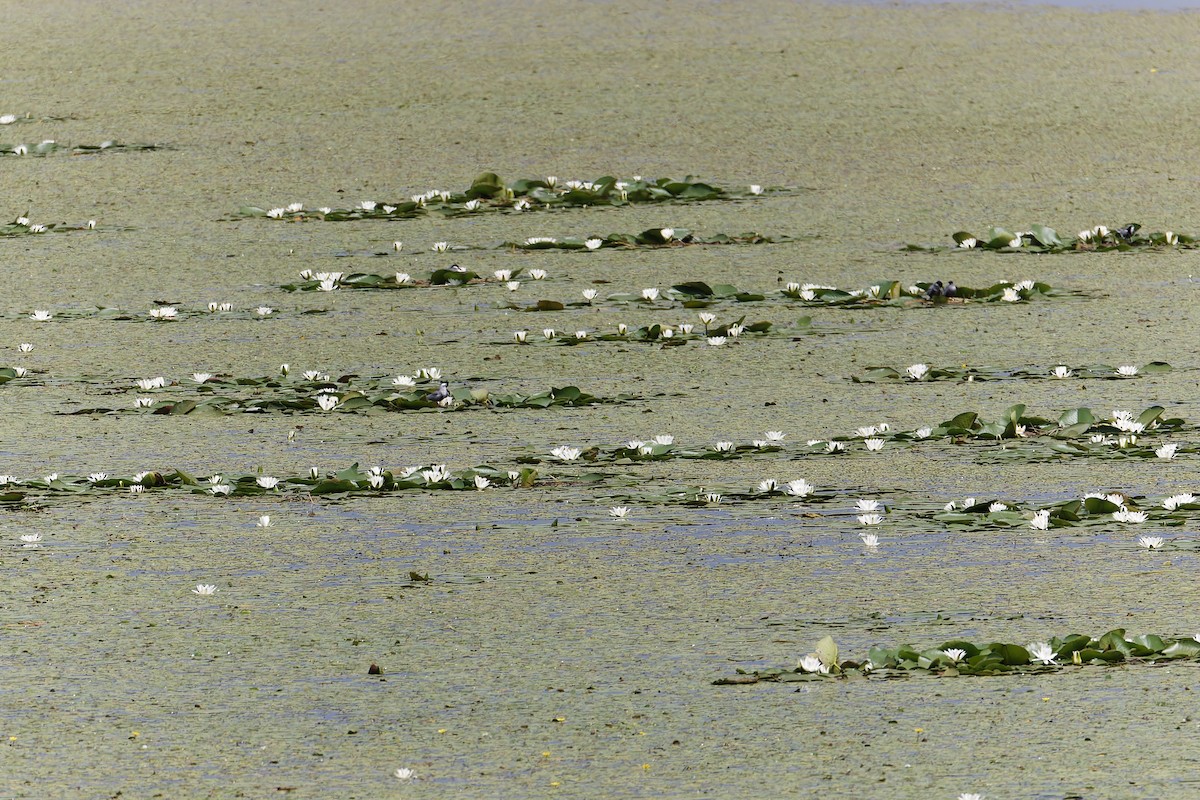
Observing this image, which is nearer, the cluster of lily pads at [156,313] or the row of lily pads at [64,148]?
the cluster of lily pads at [156,313]

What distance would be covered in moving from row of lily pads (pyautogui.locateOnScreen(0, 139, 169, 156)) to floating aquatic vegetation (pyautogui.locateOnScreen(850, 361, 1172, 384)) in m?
5.97

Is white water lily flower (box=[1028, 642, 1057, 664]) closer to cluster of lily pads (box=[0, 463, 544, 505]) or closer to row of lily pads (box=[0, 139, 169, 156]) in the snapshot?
cluster of lily pads (box=[0, 463, 544, 505])

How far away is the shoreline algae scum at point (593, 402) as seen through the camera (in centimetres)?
363

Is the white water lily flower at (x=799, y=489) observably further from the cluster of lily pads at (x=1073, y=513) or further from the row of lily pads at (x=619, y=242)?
the row of lily pads at (x=619, y=242)

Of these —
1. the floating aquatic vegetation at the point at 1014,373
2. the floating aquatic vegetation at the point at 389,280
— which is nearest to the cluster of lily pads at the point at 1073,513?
the floating aquatic vegetation at the point at 1014,373

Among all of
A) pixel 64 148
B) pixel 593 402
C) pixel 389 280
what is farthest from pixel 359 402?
pixel 64 148

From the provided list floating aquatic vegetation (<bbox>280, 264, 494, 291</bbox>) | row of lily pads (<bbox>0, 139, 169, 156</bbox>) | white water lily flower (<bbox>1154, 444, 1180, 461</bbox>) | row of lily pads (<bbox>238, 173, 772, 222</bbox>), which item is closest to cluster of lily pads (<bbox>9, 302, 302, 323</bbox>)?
floating aquatic vegetation (<bbox>280, 264, 494, 291</bbox>)

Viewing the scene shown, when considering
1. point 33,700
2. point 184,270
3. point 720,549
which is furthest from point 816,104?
point 33,700

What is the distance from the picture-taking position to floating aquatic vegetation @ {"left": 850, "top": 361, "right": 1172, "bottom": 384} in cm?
680

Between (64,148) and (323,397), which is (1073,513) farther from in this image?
(64,148)

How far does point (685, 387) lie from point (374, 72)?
6.38 meters

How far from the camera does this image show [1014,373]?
690 centimetres

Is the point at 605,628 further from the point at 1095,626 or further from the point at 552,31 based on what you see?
the point at 552,31

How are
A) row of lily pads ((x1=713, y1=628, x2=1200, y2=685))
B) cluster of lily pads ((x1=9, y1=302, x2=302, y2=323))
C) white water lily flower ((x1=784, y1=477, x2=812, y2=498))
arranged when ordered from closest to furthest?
row of lily pads ((x1=713, y1=628, x2=1200, y2=685)), white water lily flower ((x1=784, y1=477, x2=812, y2=498)), cluster of lily pads ((x1=9, y1=302, x2=302, y2=323))
